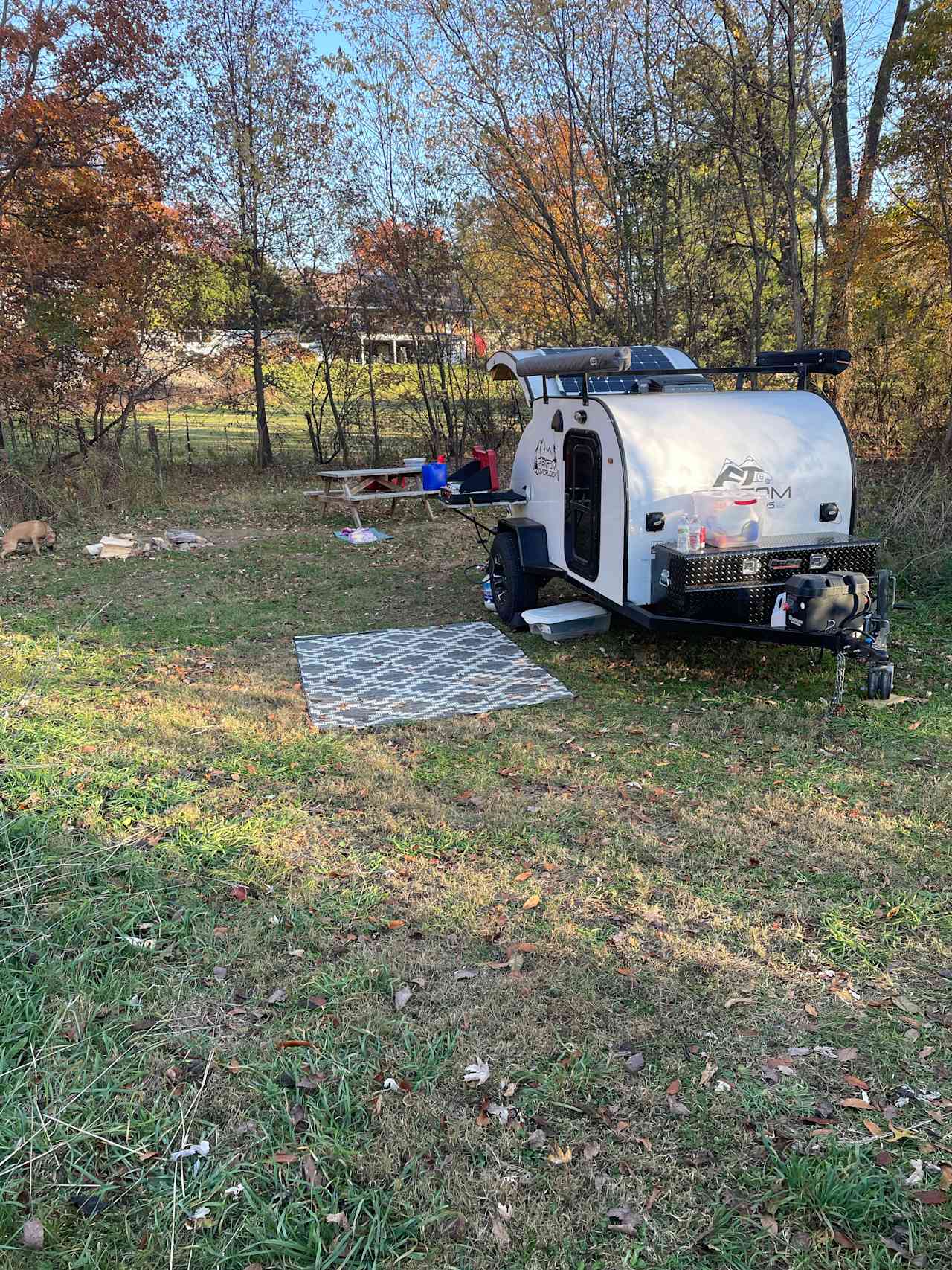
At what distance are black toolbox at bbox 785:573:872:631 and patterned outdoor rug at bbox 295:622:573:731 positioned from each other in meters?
1.70

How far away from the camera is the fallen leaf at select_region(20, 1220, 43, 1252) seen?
2.12 metres

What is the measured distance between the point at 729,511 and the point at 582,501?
1201mm

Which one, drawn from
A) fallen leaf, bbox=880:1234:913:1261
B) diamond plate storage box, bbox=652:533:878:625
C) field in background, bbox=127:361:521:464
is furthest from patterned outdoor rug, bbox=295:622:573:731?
field in background, bbox=127:361:521:464

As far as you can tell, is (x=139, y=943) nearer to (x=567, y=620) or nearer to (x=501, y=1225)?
(x=501, y=1225)

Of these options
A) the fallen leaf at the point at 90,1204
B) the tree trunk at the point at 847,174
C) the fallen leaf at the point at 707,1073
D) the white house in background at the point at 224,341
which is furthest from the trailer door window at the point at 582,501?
the white house in background at the point at 224,341

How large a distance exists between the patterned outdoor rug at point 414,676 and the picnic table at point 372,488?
4.71 meters

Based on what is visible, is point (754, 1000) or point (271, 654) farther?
point (271, 654)

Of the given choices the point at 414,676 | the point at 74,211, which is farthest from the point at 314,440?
the point at 414,676

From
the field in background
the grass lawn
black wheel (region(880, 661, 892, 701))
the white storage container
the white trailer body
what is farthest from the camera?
the field in background

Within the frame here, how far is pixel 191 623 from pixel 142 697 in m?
1.98

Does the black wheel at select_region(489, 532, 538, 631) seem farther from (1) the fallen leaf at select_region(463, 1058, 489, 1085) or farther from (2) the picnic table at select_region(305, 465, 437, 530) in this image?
(1) the fallen leaf at select_region(463, 1058, 489, 1085)

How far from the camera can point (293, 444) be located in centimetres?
1700

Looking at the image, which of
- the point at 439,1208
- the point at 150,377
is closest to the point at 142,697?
the point at 439,1208

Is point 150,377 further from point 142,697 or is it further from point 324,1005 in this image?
point 324,1005
